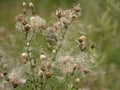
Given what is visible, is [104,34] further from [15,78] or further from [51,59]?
[15,78]

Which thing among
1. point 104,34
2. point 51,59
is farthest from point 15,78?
point 104,34

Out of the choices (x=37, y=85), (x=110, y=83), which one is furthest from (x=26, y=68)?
(x=110, y=83)

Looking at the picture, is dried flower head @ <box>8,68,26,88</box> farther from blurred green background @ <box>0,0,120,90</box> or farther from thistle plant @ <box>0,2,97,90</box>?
blurred green background @ <box>0,0,120,90</box>

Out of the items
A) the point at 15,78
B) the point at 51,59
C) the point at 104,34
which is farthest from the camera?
the point at 104,34

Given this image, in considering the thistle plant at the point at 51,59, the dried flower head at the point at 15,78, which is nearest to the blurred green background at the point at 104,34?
the thistle plant at the point at 51,59

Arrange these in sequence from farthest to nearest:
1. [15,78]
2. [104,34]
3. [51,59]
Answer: [104,34]
[51,59]
[15,78]

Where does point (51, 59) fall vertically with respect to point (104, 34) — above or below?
below

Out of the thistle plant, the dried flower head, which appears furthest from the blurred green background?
the dried flower head

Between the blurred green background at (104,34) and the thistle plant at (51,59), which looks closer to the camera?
the thistle plant at (51,59)

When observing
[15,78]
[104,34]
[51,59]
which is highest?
[104,34]

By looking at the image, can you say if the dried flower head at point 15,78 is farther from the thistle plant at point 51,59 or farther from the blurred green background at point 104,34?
the blurred green background at point 104,34

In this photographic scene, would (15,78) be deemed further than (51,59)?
No
